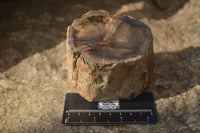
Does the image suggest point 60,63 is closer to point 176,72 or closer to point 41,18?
point 41,18

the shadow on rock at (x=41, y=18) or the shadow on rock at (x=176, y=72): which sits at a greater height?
the shadow on rock at (x=41, y=18)

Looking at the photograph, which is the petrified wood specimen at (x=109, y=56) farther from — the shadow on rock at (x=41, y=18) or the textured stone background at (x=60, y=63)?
the shadow on rock at (x=41, y=18)

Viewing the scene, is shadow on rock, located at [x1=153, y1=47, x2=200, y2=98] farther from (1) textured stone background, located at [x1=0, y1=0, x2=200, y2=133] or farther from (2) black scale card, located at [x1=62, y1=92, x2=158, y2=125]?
(2) black scale card, located at [x1=62, y1=92, x2=158, y2=125]

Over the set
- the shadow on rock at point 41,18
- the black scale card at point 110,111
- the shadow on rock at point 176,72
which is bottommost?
the black scale card at point 110,111

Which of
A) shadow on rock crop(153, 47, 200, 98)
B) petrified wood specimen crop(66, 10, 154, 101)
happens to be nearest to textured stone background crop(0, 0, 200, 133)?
shadow on rock crop(153, 47, 200, 98)

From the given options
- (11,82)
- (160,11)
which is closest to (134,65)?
(11,82)

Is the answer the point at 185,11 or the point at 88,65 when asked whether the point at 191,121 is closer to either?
the point at 88,65

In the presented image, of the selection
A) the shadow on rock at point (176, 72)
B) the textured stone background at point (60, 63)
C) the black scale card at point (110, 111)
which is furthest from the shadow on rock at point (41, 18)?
the black scale card at point (110, 111)
